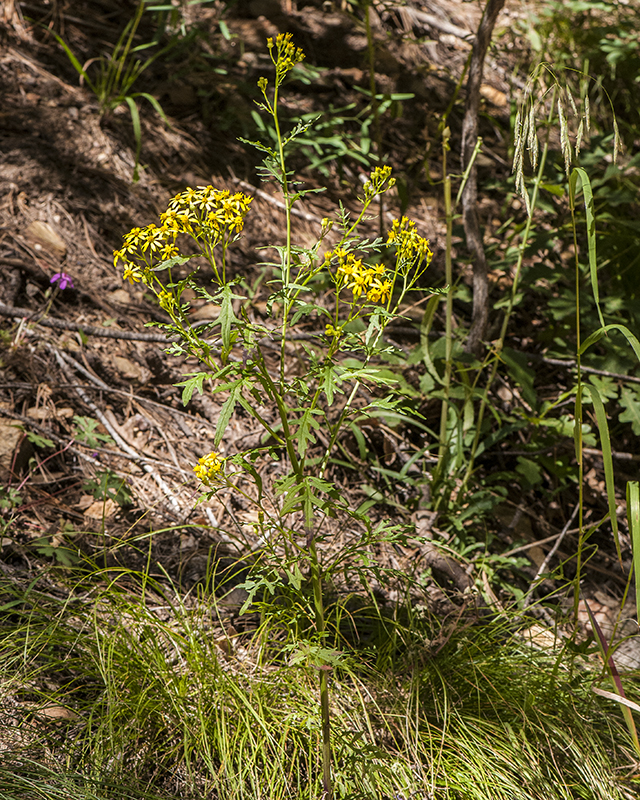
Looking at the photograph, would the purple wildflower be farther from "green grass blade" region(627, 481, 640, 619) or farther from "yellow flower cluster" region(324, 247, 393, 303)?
"green grass blade" region(627, 481, 640, 619)

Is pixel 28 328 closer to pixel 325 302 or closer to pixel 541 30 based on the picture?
pixel 325 302

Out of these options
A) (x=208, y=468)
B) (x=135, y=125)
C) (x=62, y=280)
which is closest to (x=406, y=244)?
(x=208, y=468)

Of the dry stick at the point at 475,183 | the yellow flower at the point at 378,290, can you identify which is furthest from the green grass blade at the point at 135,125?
the yellow flower at the point at 378,290

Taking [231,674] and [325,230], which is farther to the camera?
[231,674]

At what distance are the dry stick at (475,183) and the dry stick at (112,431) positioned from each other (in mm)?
1334

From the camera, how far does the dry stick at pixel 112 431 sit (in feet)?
7.07

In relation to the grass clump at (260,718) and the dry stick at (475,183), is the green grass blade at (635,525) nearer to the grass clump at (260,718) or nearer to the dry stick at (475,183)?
the grass clump at (260,718)

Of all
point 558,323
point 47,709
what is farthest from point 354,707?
point 558,323

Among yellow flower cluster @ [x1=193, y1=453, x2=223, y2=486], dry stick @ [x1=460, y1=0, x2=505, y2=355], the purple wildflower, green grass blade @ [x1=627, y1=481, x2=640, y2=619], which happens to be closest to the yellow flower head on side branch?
yellow flower cluster @ [x1=193, y1=453, x2=223, y2=486]

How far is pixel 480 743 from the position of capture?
1.62m

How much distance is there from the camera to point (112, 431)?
2.28m

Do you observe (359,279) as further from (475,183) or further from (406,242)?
(475,183)

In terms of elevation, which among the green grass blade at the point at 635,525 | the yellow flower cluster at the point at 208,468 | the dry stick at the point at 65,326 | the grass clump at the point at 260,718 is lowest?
the grass clump at the point at 260,718

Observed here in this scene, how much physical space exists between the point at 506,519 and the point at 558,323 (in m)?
0.98
